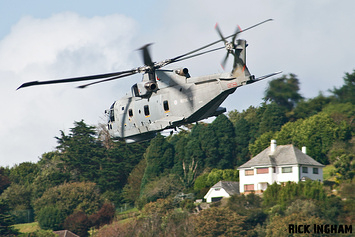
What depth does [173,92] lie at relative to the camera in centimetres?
4300

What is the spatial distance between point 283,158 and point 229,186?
952 centimetres

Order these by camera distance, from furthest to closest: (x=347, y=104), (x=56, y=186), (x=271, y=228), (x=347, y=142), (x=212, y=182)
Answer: (x=56, y=186), (x=212, y=182), (x=347, y=142), (x=271, y=228), (x=347, y=104)

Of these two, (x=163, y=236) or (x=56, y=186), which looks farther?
(x=56, y=186)

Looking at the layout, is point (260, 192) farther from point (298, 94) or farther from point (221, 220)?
point (298, 94)

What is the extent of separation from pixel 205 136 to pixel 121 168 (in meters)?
17.5

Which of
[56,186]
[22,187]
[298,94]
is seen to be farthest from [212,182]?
[298,94]

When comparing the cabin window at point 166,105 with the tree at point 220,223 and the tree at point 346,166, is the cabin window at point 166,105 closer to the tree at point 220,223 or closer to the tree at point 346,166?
the tree at point 220,223

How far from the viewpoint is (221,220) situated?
8081 centimetres


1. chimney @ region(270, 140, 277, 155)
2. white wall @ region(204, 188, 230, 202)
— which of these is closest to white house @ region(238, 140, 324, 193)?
chimney @ region(270, 140, 277, 155)

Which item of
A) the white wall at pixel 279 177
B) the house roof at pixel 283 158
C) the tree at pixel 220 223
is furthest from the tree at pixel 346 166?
the tree at pixel 220 223

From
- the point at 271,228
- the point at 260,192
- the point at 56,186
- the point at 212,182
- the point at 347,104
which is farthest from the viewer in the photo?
the point at 56,186

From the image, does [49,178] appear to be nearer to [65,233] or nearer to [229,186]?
[65,233]

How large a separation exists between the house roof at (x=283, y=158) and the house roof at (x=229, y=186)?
3.91m

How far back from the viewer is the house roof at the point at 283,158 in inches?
3829
